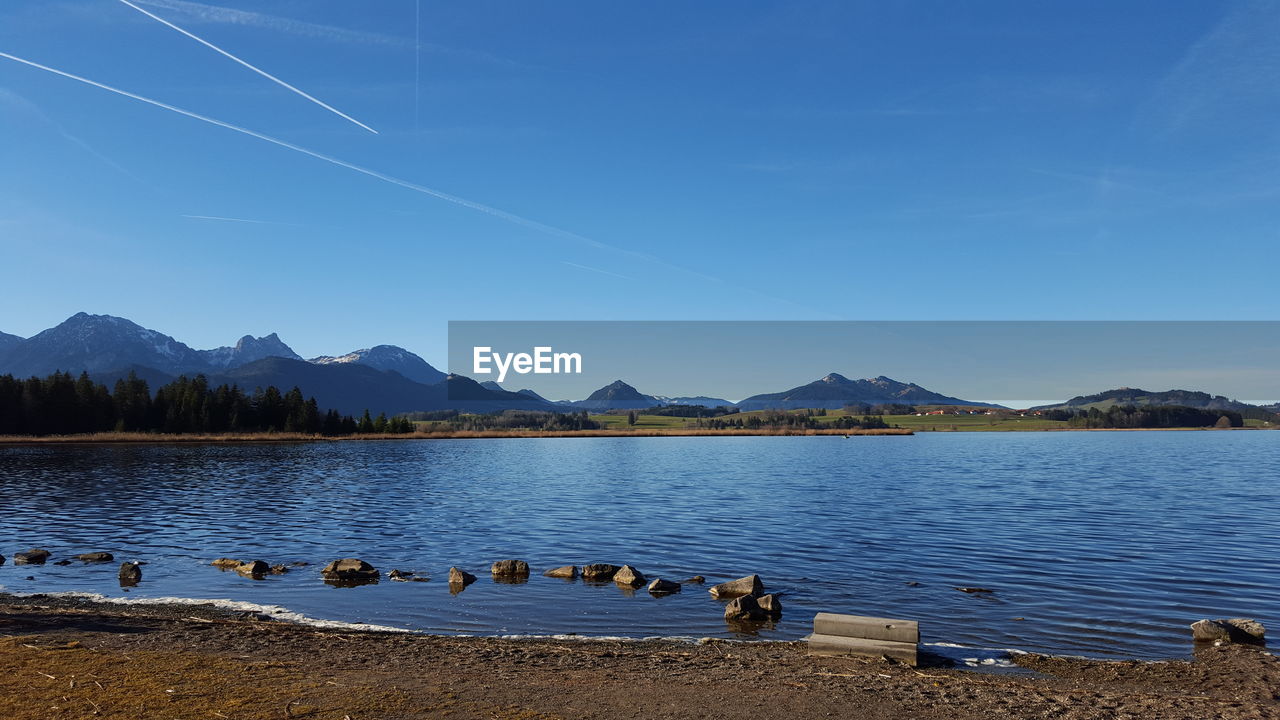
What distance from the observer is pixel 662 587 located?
33.4m

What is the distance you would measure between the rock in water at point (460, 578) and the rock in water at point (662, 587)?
8.06 metres

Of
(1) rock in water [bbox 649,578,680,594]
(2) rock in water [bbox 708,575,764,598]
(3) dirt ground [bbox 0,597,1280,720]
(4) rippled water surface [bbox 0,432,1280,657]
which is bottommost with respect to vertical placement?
(4) rippled water surface [bbox 0,432,1280,657]

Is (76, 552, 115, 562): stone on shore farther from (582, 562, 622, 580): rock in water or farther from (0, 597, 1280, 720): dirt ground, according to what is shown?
(582, 562, 622, 580): rock in water

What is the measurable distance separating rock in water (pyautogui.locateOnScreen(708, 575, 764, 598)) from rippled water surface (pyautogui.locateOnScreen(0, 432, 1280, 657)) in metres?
0.67

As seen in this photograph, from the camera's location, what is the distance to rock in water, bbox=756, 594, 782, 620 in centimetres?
2875

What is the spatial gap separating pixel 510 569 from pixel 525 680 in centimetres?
1813

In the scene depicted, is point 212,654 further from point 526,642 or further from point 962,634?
point 962,634

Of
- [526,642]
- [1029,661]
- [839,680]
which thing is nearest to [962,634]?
[1029,661]

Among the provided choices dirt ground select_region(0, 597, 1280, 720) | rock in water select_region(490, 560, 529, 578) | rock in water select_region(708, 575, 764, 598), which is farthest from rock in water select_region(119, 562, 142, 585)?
rock in water select_region(708, 575, 764, 598)

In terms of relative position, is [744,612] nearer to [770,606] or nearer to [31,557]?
[770,606]

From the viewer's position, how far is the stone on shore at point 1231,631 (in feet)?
81.9

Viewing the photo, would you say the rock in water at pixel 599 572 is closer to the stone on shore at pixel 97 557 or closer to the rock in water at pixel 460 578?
the rock in water at pixel 460 578

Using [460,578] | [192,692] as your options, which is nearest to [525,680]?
[192,692]

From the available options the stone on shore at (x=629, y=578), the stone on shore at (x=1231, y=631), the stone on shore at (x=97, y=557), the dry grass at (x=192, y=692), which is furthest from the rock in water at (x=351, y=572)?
the stone on shore at (x=1231, y=631)
